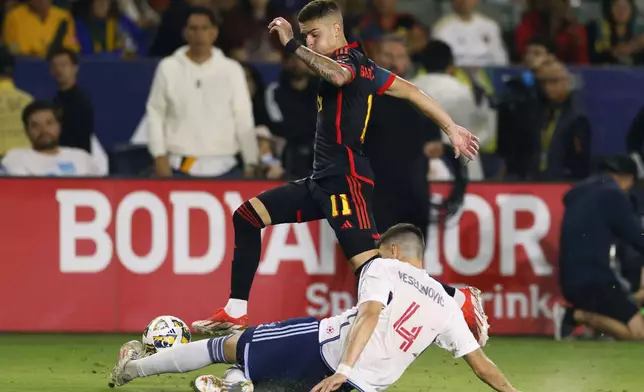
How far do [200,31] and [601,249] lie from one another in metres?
4.17

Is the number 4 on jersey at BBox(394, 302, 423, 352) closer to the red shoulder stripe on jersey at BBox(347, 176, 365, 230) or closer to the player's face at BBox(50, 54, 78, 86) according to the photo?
the red shoulder stripe on jersey at BBox(347, 176, 365, 230)

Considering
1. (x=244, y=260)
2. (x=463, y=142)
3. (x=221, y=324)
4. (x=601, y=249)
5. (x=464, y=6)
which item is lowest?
(x=221, y=324)

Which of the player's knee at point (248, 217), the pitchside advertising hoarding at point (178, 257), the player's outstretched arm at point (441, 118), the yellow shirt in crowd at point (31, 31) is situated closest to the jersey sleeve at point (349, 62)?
the player's outstretched arm at point (441, 118)

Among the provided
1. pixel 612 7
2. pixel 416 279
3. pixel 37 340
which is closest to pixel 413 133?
pixel 37 340

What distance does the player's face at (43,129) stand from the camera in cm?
1258

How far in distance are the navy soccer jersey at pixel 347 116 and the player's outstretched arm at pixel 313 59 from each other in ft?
1.13

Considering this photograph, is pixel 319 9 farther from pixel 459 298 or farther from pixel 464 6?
pixel 464 6

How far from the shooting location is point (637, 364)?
10.4 m

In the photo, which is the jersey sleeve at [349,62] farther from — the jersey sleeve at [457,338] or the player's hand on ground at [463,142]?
the jersey sleeve at [457,338]

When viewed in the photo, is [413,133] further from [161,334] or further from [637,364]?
[161,334]

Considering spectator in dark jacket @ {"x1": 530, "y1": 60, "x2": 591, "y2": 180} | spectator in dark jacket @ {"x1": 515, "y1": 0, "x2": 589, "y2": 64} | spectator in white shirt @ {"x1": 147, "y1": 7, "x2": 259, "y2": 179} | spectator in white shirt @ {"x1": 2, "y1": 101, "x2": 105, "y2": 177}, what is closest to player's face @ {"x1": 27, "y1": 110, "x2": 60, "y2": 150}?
spectator in white shirt @ {"x1": 2, "y1": 101, "x2": 105, "y2": 177}

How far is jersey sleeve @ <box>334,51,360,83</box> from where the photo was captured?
8219 mm

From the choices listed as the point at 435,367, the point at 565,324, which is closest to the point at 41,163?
the point at 435,367

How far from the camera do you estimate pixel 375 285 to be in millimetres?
7078
